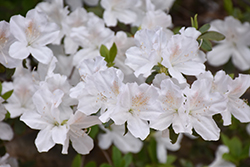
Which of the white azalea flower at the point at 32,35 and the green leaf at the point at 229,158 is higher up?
the white azalea flower at the point at 32,35

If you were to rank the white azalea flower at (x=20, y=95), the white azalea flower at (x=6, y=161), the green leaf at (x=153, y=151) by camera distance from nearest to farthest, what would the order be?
the white azalea flower at (x=6, y=161) < the white azalea flower at (x=20, y=95) < the green leaf at (x=153, y=151)

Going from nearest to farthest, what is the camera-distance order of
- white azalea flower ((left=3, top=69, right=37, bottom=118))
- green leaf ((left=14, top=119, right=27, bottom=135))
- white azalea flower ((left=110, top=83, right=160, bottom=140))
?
white azalea flower ((left=110, top=83, right=160, bottom=140))
white azalea flower ((left=3, top=69, right=37, bottom=118))
green leaf ((left=14, top=119, right=27, bottom=135))

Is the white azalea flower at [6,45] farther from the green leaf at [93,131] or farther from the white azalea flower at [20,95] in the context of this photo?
the green leaf at [93,131]

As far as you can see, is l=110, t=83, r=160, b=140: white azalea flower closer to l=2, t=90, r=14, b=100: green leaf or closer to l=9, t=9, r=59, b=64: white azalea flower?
l=9, t=9, r=59, b=64: white azalea flower

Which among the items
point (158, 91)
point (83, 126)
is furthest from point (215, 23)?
point (83, 126)

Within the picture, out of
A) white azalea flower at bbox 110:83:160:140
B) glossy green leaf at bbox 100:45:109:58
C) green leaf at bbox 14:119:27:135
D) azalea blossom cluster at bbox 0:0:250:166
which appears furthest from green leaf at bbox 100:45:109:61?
green leaf at bbox 14:119:27:135

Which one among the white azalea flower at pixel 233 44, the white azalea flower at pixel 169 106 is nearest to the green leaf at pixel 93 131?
the white azalea flower at pixel 169 106
